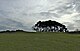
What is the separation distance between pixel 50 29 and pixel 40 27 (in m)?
2.93

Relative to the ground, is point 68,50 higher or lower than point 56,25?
lower

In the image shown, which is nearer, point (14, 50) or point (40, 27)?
point (14, 50)

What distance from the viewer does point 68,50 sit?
14859mm

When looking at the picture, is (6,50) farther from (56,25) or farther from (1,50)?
(56,25)

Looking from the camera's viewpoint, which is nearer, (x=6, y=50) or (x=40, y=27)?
(x=6, y=50)

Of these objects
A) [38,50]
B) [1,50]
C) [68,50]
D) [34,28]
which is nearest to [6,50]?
[1,50]

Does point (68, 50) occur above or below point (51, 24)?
below

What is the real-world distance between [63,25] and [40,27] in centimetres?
615

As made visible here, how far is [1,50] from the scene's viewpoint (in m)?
14.2

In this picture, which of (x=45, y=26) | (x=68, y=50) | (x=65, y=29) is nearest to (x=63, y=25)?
(x=65, y=29)

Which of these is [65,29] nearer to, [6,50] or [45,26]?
[45,26]

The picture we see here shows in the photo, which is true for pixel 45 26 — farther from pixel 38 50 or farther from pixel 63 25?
pixel 38 50

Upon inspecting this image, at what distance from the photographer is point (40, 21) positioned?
57.7m

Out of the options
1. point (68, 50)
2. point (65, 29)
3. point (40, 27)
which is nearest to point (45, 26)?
point (40, 27)
